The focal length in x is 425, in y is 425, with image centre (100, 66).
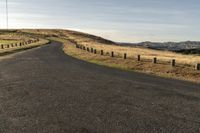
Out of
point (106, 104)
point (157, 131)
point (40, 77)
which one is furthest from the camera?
point (40, 77)

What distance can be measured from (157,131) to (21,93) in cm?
935

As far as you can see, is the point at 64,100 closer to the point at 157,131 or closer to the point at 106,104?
the point at 106,104

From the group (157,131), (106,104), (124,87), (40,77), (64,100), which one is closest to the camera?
(157,131)

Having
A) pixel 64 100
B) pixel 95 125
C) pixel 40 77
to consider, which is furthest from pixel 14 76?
pixel 95 125

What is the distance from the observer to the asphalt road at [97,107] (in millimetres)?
12227

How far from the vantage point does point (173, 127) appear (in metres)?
12.2

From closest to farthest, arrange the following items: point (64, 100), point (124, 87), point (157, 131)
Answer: point (157, 131)
point (64, 100)
point (124, 87)

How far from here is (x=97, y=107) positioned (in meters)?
15.4

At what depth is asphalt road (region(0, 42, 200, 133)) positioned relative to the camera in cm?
1223

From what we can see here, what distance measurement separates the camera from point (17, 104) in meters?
16.4

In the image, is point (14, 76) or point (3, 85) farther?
point (14, 76)

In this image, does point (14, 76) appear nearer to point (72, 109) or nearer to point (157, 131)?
point (72, 109)

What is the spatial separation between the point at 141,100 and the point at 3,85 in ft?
29.2

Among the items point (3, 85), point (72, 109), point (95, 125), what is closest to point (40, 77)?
point (3, 85)
